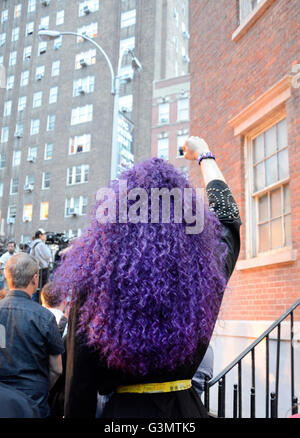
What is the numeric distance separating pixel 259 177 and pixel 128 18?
3292cm

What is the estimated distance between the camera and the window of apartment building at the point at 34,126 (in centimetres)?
3678

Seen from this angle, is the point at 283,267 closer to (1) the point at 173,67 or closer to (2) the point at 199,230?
(2) the point at 199,230

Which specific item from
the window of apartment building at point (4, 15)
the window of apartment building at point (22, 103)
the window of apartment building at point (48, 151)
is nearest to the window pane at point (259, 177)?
the window of apartment building at point (48, 151)

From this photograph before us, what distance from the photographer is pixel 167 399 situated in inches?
56.8

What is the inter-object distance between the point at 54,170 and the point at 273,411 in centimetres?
3253

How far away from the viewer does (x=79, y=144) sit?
33.9m

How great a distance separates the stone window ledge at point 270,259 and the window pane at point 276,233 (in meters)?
0.12

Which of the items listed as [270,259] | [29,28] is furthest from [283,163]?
[29,28]

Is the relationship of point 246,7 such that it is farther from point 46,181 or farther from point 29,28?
point 29,28

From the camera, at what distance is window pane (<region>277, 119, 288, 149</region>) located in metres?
5.97

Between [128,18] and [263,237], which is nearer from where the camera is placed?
[263,237]

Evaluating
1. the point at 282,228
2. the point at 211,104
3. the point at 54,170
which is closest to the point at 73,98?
the point at 54,170

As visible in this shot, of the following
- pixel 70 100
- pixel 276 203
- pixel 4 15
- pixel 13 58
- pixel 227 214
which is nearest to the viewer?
pixel 227 214

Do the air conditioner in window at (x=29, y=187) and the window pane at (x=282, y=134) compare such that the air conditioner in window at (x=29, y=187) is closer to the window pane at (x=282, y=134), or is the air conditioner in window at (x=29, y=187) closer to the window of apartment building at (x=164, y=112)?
the window of apartment building at (x=164, y=112)
